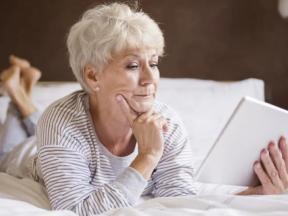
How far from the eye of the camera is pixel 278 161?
1335 millimetres

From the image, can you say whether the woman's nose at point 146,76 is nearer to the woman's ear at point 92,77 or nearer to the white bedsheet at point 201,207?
the woman's ear at point 92,77

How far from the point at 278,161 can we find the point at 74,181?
1.65ft

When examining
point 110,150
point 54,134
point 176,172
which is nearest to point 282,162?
point 176,172

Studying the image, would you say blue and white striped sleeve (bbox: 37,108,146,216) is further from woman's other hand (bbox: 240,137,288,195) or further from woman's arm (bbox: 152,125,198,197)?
woman's other hand (bbox: 240,137,288,195)

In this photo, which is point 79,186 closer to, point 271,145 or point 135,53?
point 135,53

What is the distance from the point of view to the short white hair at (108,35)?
4.39ft

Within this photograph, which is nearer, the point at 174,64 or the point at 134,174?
the point at 134,174

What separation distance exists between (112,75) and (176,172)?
32cm

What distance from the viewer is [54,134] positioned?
1331 mm

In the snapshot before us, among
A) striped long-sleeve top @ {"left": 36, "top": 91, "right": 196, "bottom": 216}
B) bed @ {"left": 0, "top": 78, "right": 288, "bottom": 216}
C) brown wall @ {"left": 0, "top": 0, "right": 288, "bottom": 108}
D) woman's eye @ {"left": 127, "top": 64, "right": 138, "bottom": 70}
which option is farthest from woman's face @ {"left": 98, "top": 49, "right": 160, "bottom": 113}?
brown wall @ {"left": 0, "top": 0, "right": 288, "bottom": 108}

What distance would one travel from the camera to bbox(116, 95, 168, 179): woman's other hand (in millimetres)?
1267

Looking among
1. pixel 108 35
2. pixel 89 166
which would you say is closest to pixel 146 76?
pixel 108 35

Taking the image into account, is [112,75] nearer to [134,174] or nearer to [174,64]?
[134,174]

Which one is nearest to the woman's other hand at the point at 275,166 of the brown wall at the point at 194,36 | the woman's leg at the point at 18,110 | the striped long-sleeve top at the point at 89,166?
the striped long-sleeve top at the point at 89,166
